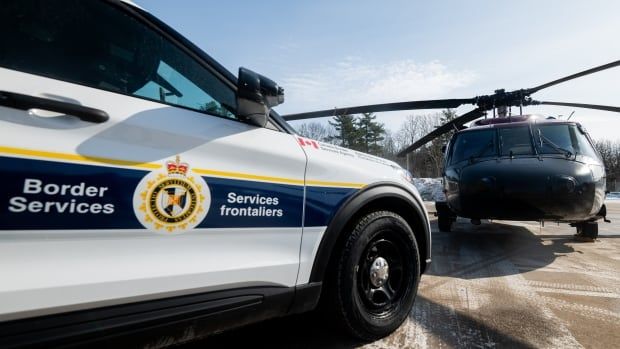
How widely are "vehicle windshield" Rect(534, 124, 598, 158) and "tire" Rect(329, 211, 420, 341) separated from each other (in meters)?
4.30

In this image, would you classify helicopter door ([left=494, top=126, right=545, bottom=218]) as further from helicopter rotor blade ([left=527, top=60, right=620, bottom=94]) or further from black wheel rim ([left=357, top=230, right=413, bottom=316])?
black wheel rim ([left=357, top=230, right=413, bottom=316])

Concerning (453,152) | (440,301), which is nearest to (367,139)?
(453,152)

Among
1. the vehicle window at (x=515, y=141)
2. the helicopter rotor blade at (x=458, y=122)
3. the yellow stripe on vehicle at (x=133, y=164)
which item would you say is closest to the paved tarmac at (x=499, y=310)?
the yellow stripe on vehicle at (x=133, y=164)

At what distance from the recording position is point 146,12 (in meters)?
1.64

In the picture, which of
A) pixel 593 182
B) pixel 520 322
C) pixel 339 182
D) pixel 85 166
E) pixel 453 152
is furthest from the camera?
pixel 453 152

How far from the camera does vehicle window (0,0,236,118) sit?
4.25ft

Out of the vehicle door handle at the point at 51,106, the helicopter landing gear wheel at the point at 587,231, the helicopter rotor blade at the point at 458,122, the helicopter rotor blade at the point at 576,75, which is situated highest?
the helicopter rotor blade at the point at 576,75

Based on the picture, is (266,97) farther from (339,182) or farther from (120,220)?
(120,220)

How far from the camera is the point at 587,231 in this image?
19.9 feet

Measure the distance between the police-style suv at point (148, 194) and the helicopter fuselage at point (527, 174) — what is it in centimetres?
367

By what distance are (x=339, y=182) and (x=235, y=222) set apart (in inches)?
27.2

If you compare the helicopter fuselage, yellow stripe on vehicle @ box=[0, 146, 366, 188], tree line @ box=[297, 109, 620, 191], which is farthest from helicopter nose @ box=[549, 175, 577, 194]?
tree line @ box=[297, 109, 620, 191]

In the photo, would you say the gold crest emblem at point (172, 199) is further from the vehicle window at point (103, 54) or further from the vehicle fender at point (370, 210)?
the vehicle fender at point (370, 210)

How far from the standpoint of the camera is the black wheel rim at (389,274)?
223 centimetres
